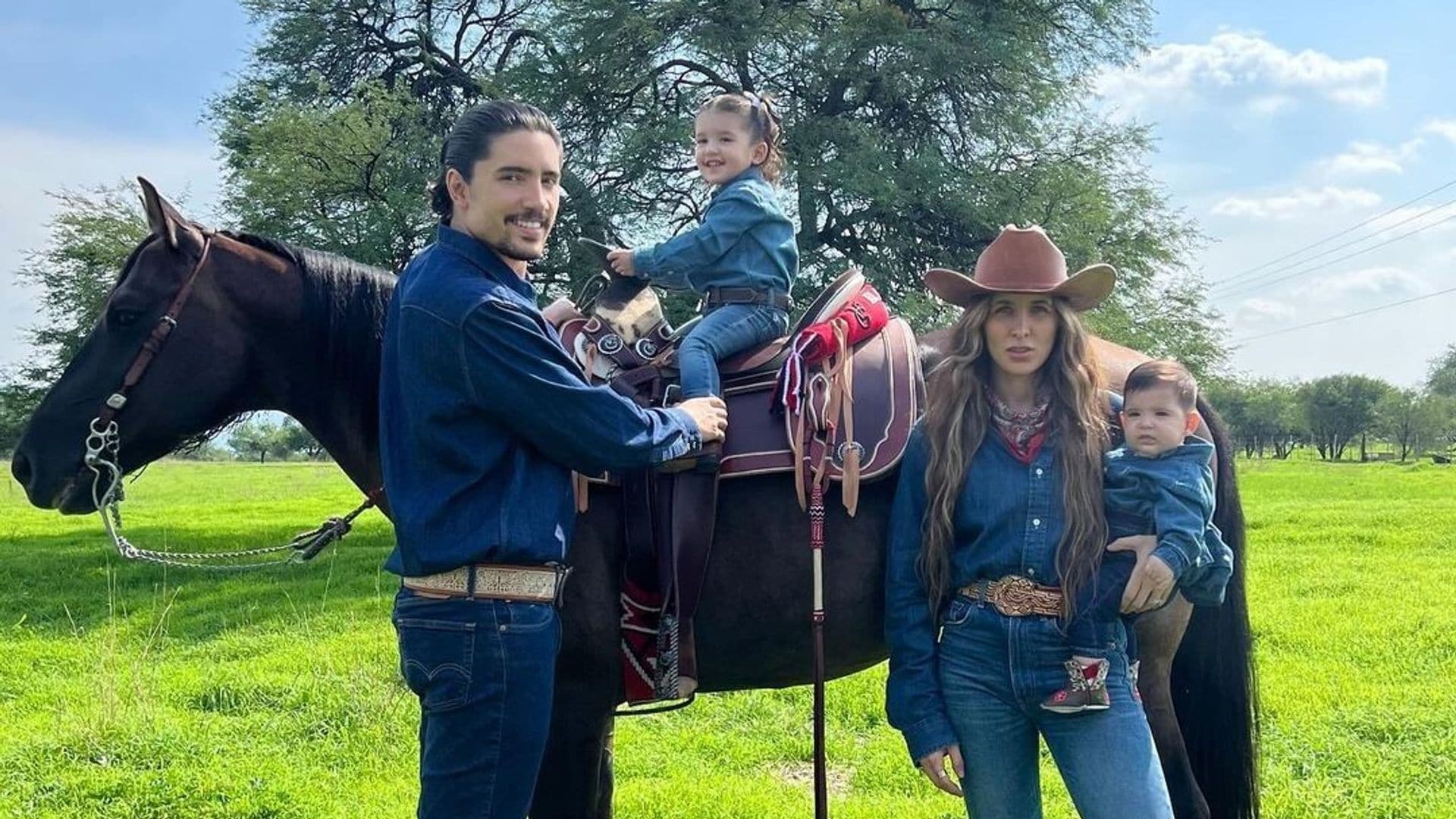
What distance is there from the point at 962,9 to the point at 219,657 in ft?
37.5

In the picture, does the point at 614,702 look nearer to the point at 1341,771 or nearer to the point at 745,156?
the point at 745,156

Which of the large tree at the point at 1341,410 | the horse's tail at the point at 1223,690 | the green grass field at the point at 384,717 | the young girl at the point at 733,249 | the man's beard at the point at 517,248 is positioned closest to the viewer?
the man's beard at the point at 517,248

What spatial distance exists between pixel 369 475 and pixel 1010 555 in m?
1.79

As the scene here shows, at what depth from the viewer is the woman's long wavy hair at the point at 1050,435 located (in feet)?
7.11

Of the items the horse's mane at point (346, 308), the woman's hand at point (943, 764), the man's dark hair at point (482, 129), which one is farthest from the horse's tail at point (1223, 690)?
the horse's mane at point (346, 308)

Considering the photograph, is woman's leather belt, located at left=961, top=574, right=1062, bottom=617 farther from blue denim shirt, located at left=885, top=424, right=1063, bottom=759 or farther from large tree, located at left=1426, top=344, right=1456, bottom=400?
large tree, located at left=1426, top=344, right=1456, bottom=400

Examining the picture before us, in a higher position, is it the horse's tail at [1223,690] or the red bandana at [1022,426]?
the red bandana at [1022,426]

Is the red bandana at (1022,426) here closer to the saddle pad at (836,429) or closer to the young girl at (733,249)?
the saddle pad at (836,429)

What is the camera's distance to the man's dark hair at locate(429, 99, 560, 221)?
1.90 m

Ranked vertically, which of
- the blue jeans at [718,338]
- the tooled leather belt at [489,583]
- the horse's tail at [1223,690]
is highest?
the blue jeans at [718,338]

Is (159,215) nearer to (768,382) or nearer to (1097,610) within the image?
(768,382)

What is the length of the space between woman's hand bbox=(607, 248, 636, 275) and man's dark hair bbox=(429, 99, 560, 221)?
106cm

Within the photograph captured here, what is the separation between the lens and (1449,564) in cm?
1009

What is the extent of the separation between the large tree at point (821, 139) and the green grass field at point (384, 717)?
14.7 feet
